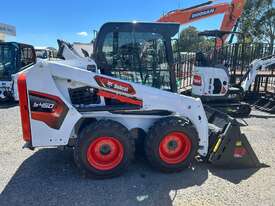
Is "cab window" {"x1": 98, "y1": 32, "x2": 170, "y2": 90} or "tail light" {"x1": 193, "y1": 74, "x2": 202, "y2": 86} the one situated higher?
"cab window" {"x1": 98, "y1": 32, "x2": 170, "y2": 90}

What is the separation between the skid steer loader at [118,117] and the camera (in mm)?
4055

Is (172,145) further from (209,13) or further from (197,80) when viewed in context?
(209,13)

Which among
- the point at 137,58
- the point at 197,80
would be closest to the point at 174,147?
the point at 137,58

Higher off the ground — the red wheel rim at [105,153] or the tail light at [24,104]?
the tail light at [24,104]

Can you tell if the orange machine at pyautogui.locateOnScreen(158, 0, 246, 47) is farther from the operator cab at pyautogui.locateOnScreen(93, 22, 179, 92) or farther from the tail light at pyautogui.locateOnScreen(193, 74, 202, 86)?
the operator cab at pyautogui.locateOnScreen(93, 22, 179, 92)

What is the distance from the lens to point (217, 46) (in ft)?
33.2

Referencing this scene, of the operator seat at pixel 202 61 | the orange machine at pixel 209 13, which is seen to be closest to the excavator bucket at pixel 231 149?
the operator seat at pixel 202 61

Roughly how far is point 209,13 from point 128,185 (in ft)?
25.5

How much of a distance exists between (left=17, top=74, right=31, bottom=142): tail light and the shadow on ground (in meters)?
0.66

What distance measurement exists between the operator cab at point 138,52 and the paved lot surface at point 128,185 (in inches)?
56.6

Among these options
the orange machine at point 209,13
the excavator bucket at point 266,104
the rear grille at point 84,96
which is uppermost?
the orange machine at point 209,13

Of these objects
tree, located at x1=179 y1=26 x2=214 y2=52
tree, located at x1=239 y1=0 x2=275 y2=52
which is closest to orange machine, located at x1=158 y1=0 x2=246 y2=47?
tree, located at x1=179 y1=26 x2=214 y2=52

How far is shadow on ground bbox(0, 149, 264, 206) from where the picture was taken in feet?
12.1

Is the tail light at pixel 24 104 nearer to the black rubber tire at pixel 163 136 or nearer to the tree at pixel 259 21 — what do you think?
the black rubber tire at pixel 163 136
